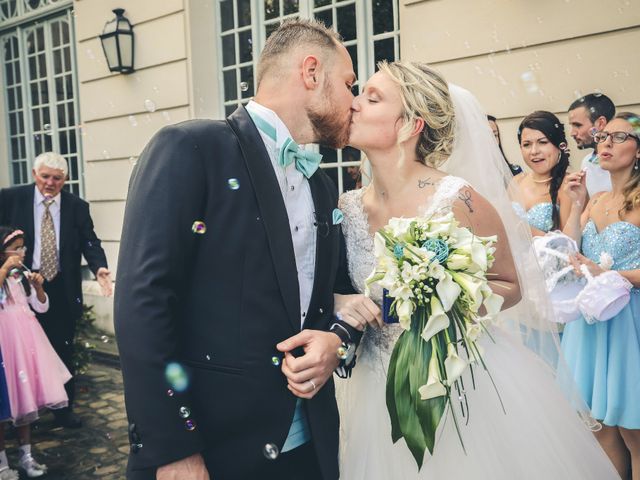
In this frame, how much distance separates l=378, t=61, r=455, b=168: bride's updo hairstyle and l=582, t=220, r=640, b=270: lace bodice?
1.46m

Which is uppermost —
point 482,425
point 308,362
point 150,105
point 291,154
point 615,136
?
point 150,105

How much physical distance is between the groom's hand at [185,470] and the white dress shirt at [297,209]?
1.92 ft

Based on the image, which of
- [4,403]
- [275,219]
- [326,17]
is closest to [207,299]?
[275,219]

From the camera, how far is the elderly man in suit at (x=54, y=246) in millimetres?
5773

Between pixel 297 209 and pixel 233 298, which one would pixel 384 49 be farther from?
pixel 233 298

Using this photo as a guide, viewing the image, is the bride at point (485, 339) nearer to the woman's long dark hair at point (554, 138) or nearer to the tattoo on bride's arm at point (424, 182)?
the tattoo on bride's arm at point (424, 182)

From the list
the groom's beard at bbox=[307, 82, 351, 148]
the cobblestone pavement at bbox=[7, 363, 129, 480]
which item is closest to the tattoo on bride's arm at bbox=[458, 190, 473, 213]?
the groom's beard at bbox=[307, 82, 351, 148]

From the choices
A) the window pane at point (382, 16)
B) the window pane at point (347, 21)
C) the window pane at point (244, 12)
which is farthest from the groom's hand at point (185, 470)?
the window pane at point (244, 12)

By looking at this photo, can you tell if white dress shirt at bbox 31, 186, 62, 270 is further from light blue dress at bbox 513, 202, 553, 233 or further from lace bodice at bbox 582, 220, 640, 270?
lace bodice at bbox 582, 220, 640, 270

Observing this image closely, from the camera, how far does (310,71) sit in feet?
7.67

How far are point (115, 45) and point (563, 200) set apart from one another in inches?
268

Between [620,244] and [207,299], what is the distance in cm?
281

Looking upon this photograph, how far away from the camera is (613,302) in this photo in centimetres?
359

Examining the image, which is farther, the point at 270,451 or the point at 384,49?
the point at 384,49
